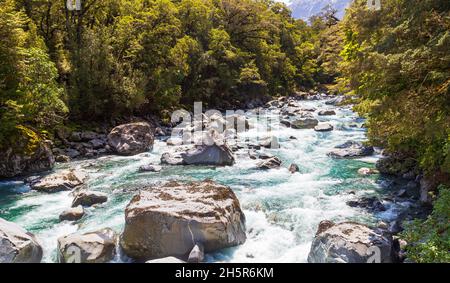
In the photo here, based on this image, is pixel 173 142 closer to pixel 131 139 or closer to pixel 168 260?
pixel 131 139

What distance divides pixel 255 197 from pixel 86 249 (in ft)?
20.1

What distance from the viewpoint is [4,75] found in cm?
1587

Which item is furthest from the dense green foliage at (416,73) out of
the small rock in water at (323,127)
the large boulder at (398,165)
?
the small rock in water at (323,127)

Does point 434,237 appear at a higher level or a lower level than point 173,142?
lower

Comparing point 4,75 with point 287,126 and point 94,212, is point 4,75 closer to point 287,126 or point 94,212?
point 94,212

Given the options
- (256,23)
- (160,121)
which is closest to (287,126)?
(160,121)

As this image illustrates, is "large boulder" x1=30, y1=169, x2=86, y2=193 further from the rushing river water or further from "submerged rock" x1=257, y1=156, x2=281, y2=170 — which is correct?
"submerged rock" x1=257, y1=156, x2=281, y2=170

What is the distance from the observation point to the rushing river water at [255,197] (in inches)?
378

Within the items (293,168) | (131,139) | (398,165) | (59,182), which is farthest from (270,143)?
(59,182)

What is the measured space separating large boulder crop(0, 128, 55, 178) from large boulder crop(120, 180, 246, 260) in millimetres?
9476

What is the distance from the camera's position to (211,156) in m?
17.3

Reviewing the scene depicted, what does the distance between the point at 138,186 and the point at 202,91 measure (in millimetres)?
22338

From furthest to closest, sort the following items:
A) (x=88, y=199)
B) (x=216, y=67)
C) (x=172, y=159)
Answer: (x=216, y=67) < (x=172, y=159) < (x=88, y=199)

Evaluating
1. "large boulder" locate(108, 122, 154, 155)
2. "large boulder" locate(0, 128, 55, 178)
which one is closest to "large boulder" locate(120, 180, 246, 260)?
"large boulder" locate(0, 128, 55, 178)
